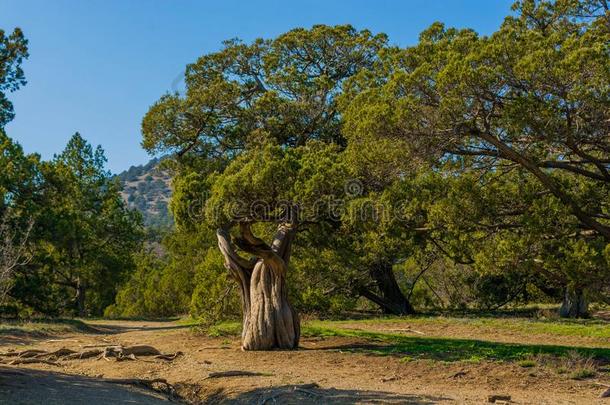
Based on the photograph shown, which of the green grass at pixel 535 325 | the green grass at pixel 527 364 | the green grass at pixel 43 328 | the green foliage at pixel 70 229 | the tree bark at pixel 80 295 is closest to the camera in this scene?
the green grass at pixel 527 364

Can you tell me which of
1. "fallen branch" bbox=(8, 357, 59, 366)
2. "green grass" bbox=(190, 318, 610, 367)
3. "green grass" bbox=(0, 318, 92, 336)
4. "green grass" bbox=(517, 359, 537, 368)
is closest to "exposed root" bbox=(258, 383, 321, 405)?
"green grass" bbox=(190, 318, 610, 367)

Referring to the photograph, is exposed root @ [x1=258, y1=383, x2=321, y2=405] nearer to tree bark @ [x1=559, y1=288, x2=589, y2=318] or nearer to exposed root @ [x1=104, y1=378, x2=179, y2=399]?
exposed root @ [x1=104, y1=378, x2=179, y2=399]

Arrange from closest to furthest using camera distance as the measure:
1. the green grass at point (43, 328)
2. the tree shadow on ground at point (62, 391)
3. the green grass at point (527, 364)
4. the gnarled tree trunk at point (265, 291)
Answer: the tree shadow on ground at point (62, 391)
the green grass at point (527, 364)
the gnarled tree trunk at point (265, 291)
the green grass at point (43, 328)

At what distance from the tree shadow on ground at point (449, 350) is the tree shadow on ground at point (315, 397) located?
3966mm

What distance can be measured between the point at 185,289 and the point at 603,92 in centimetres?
2950

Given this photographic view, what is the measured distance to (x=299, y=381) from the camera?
1027cm

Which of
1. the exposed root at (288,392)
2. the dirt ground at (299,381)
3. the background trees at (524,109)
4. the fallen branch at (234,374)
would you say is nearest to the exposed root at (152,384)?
the dirt ground at (299,381)

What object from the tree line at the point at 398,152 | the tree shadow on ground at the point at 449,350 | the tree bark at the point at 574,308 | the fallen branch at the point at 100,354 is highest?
the tree line at the point at 398,152

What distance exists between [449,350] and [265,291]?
4.33m

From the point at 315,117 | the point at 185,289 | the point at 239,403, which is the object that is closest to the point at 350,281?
the point at 315,117

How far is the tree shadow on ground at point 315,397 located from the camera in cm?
855

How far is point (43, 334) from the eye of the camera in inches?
779

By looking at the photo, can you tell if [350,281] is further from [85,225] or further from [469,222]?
[85,225]

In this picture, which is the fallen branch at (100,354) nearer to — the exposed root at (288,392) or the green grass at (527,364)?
the exposed root at (288,392)
